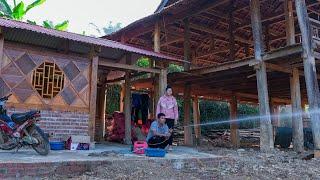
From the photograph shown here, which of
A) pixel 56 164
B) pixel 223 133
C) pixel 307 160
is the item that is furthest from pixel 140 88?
pixel 56 164

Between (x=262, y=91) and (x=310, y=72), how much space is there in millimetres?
1487

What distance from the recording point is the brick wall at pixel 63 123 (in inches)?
336

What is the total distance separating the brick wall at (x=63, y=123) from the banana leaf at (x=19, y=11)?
9.70m

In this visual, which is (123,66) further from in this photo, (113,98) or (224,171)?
(113,98)

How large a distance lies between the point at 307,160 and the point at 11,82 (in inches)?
278

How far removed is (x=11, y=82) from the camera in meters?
8.14

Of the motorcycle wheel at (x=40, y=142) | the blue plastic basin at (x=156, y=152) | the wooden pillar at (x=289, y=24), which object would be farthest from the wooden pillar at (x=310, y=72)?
the motorcycle wheel at (x=40, y=142)

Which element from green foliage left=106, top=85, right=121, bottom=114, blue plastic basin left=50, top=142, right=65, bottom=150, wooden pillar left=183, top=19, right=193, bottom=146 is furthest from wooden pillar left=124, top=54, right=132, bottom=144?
green foliage left=106, top=85, right=121, bottom=114

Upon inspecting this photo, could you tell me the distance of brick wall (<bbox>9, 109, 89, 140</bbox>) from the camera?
28.0 feet

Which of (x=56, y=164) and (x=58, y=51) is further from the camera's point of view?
(x=58, y=51)

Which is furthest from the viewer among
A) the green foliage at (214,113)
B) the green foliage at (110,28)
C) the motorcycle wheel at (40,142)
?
the green foliage at (110,28)

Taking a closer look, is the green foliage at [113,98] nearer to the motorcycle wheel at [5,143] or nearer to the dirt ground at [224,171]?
the dirt ground at [224,171]

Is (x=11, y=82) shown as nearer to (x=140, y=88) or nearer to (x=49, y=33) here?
(x=49, y=33)

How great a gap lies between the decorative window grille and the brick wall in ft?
1.59
